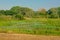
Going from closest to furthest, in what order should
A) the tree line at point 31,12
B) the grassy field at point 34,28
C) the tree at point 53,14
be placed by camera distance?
the grassy field at point 34,28 → the tree at point 53,14 → the tree line at point 31,12

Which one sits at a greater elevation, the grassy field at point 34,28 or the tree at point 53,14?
the tree at point 53,14

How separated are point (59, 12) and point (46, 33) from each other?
21.9m

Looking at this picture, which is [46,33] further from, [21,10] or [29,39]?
[21,10]

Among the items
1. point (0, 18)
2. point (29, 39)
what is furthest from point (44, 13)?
point (29, 39)

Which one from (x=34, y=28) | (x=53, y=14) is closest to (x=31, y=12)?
(x=53, y=14)

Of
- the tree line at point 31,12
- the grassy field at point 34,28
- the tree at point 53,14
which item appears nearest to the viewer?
the grassy field at point 34,28

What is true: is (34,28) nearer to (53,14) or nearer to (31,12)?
(53,14)

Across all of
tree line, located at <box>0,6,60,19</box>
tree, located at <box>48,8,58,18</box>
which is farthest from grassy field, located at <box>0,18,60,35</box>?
tree line, located at <box>0,6,60,19</box>

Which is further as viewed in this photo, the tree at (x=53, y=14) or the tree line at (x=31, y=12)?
the tree line at (x=31, y=12)

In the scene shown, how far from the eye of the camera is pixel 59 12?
3559 cm

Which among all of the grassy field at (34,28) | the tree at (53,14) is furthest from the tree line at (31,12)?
the grassy field at (34,28)

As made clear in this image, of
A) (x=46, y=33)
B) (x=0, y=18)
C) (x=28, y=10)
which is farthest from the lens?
(x=28, y=10)

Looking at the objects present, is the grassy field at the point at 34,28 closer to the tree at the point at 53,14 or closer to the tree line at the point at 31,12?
the tree at the point at 53,14

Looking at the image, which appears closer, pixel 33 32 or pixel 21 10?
pixel 33 32
